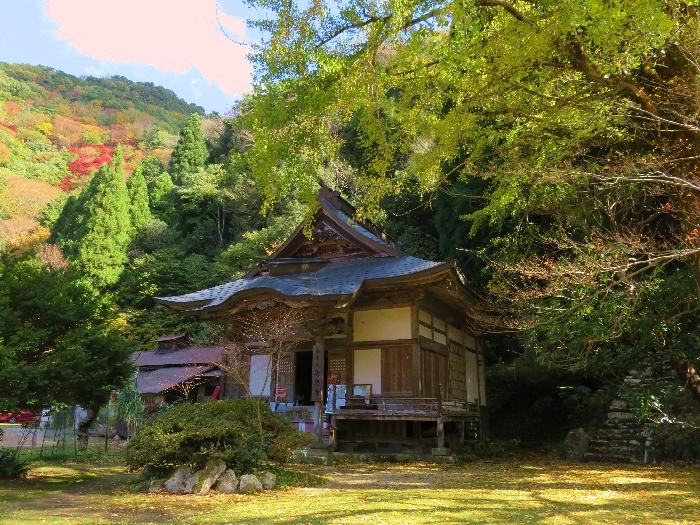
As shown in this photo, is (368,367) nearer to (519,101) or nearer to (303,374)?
(303,374)

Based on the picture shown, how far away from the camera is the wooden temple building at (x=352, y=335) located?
13133 millimetres

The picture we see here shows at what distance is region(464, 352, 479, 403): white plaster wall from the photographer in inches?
704

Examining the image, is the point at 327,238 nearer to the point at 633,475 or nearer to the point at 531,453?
the point at 531,453

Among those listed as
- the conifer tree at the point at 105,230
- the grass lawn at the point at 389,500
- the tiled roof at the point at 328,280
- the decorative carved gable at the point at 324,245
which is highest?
the conifer tree at the point at 105,230

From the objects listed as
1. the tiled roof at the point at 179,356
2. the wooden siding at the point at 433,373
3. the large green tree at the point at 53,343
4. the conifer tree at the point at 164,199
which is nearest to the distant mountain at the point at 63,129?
the conifer tree at the point at 164,199

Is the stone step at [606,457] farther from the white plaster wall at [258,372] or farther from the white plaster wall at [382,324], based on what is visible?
the white plaster wall at [258,372]

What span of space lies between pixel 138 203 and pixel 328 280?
29101 millimetres

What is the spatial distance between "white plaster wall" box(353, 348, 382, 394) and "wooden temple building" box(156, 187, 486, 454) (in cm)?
3

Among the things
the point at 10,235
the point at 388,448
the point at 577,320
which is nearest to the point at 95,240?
the point at 10,235

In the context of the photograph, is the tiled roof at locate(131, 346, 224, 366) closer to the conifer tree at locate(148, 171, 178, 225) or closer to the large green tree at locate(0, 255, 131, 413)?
the conifer tree at locate(148, 171, 178, 225)

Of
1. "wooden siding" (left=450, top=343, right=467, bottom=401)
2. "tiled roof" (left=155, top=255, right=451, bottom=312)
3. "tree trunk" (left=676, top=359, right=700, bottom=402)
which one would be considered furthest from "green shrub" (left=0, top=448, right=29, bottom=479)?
"tree trunk" (left=676, top=359, right=700, bottom=402)

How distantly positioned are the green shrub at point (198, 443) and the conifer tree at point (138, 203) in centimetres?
3164

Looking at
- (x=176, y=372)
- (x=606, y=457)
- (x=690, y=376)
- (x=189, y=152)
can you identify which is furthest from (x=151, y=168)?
(x=690, y=376)

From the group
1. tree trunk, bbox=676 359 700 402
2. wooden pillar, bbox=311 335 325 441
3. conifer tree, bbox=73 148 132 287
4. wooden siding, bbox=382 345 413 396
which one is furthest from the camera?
conifer tree, bbox=73 148 132 287
